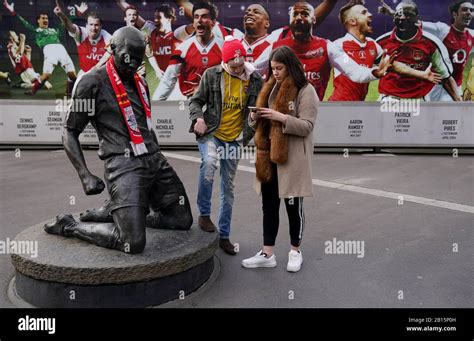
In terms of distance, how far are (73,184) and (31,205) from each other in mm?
1395

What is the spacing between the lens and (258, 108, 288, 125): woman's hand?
419 cm

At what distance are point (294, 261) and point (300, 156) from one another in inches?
39.6

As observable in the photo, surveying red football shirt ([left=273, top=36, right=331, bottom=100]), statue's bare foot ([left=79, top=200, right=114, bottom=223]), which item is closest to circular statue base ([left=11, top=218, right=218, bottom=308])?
statue's bare foot ([left=79, top=200, right=114, bottom=223])

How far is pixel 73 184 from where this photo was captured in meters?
8.46

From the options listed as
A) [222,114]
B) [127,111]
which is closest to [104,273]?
[127,111]

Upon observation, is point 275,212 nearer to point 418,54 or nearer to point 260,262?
point 260,262

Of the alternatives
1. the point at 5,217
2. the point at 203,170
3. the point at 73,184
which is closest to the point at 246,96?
the point at 203,170

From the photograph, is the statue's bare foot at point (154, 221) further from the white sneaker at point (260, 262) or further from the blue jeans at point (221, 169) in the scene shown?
the white sneaker at point (260, 262)

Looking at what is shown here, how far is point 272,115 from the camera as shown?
13.8 feet

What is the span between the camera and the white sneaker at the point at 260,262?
471 cm

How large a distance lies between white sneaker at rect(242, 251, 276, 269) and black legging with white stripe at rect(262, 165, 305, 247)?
0.13 m

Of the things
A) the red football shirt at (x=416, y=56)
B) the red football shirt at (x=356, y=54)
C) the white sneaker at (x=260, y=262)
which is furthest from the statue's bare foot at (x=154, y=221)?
the red football shirt at (x=416, y=56)
